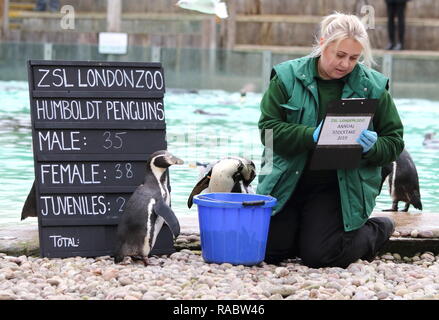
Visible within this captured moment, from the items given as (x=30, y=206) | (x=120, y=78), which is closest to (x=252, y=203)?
(x=120, y=78)

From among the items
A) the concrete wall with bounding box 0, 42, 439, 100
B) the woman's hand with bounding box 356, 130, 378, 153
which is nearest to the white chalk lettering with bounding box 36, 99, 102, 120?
the woman's hand with bounding box 356, 130, 378, 153

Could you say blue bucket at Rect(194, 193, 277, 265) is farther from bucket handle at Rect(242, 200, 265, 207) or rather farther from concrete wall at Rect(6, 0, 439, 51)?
concrete wall at Rect(6, 0, 439, 51)

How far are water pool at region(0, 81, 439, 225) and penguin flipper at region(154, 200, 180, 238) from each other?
1.54m

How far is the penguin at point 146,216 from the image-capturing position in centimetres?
464

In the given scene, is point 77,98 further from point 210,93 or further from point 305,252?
point 210,93

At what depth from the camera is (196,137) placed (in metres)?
11.5

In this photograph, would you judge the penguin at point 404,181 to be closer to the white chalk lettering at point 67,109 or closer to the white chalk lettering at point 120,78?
the white chalk lettering at point 120,78

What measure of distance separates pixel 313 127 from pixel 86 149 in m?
1.09

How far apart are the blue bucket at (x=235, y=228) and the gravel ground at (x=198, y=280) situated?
6 cm

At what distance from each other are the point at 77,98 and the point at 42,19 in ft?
51.3

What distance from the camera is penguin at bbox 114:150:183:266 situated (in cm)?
464

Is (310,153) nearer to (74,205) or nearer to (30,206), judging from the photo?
(74,205)

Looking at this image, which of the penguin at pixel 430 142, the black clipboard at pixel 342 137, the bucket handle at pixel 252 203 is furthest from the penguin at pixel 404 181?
the penguin at pixel 430 142
